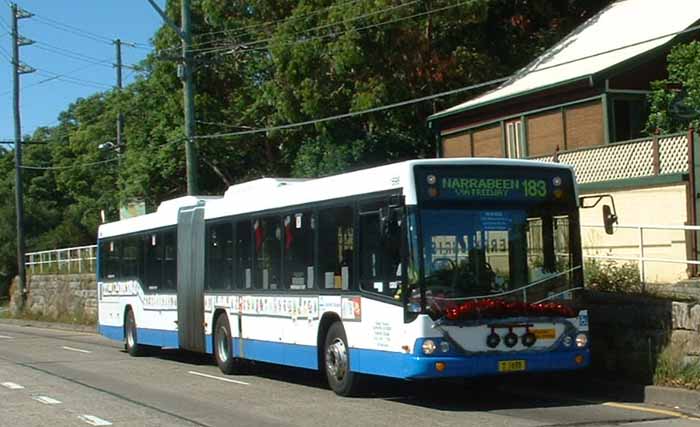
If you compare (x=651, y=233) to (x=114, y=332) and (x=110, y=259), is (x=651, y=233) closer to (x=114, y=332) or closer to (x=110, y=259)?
(x=114, y=332)

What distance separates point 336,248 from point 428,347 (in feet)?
8.47

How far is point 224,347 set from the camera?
18.3m

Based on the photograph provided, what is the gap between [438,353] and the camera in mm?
12070

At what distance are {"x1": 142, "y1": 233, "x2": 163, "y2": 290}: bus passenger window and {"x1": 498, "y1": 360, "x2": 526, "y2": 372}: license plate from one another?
1113cm

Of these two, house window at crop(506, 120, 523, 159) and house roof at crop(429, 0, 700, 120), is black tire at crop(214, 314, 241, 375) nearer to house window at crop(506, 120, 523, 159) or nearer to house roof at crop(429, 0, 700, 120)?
house roof at crop(429, 0, 700, 120)

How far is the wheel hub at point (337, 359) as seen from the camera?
13.9 metres

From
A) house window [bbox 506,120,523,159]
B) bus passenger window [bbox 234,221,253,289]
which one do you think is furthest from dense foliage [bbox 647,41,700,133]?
bus passenger window [bbox 234,221,253,289]

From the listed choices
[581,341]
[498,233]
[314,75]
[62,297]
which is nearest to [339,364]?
[498,233]

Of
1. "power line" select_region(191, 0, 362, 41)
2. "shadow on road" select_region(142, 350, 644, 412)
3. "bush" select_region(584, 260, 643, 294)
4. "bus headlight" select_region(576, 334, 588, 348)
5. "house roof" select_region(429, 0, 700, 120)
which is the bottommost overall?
"shadow on road" select_region(142, 350, 644, 412)

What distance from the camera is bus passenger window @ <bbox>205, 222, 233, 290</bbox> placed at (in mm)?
18141

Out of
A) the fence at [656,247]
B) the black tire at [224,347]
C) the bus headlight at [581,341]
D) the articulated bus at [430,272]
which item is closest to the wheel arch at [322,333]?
the articulated bus at [430,272]

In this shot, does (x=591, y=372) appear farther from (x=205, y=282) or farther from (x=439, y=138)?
(x=439, y=138)

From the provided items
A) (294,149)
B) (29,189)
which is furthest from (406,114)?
(29,189)

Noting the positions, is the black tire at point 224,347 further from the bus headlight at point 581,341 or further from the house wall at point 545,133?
the house wall at point 545,133
